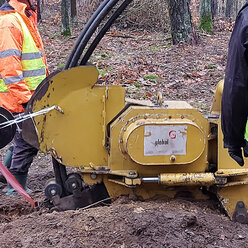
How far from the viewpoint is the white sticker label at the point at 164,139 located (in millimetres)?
3172

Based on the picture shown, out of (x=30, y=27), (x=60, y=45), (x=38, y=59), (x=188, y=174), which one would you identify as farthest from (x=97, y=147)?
(x=60, y=45)

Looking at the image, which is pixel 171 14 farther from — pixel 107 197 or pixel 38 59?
pixel 107 197

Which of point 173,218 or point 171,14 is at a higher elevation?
point 171,14

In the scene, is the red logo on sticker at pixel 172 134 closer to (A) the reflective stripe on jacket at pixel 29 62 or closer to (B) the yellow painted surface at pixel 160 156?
(B) the yellow painted surface at pixel 160 156

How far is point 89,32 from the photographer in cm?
330

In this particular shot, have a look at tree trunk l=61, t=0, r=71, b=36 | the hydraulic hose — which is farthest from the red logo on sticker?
tree trunk l=61, t=0, r=71, b=36

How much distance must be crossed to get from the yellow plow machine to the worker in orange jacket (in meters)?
0.83

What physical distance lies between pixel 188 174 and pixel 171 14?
7085 mm

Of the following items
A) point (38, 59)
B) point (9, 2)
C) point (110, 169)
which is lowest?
point (110, 169)

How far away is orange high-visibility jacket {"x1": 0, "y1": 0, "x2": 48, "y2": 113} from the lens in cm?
405

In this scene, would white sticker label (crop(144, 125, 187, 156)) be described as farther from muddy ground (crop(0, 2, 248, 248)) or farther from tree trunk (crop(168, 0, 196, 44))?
tree trunk (crop(168, 0, 196, 44))

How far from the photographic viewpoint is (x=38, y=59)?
14.2 ft

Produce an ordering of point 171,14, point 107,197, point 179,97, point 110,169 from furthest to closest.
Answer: point 171,14 → point 179,97 → point 107,197 → point 110,169

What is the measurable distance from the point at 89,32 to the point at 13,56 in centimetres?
113
